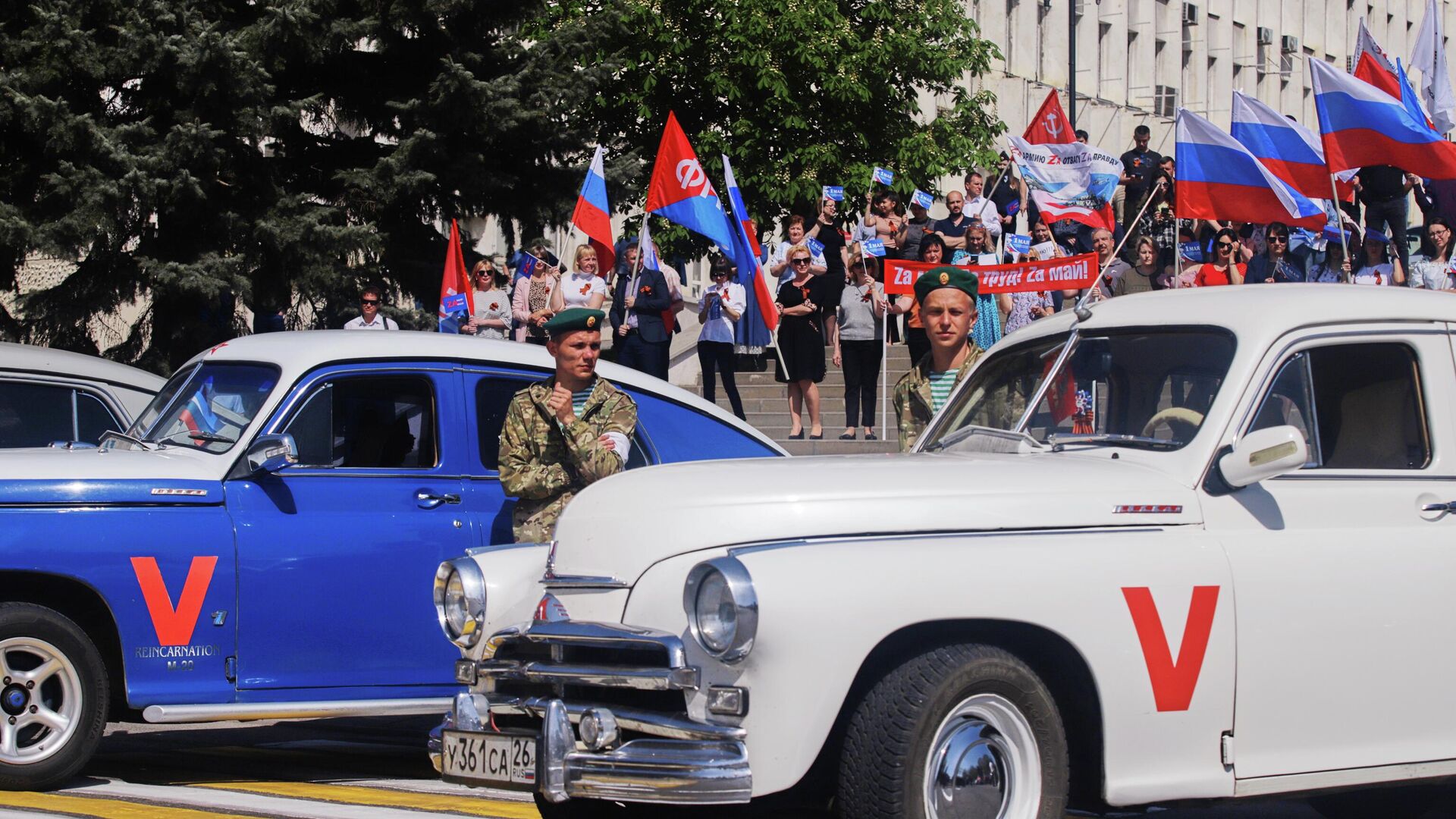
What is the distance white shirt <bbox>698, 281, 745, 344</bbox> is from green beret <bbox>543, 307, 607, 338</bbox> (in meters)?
10.4

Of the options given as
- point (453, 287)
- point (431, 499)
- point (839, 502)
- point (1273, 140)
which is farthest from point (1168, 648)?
point (453, 287)

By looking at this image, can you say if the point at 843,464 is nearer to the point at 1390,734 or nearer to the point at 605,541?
the point at 605,541

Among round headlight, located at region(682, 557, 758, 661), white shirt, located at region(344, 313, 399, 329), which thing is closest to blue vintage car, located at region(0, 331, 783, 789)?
round headlight, located at region(682, 557, 758, 661)

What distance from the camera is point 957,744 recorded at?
540 centimetres

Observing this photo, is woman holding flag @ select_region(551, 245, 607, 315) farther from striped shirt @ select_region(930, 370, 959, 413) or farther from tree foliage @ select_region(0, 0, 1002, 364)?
striped shirt @ select_region(930, 370, 959, 413)

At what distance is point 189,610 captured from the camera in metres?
7.98

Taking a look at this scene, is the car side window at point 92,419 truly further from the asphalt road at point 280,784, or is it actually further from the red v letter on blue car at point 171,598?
the red v letter on blue car at point 171,598

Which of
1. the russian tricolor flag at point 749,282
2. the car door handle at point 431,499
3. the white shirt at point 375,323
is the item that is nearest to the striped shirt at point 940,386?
the car door handle at point 431,499

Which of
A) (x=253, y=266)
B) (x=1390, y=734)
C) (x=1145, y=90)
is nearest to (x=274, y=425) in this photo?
(x=1390, y=734)

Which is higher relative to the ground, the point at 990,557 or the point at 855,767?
the point at 990,557

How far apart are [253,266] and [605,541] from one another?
14.6 m

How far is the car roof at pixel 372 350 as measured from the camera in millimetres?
8648

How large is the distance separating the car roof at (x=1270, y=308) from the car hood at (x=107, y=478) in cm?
359

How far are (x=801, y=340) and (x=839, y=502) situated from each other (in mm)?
13275
